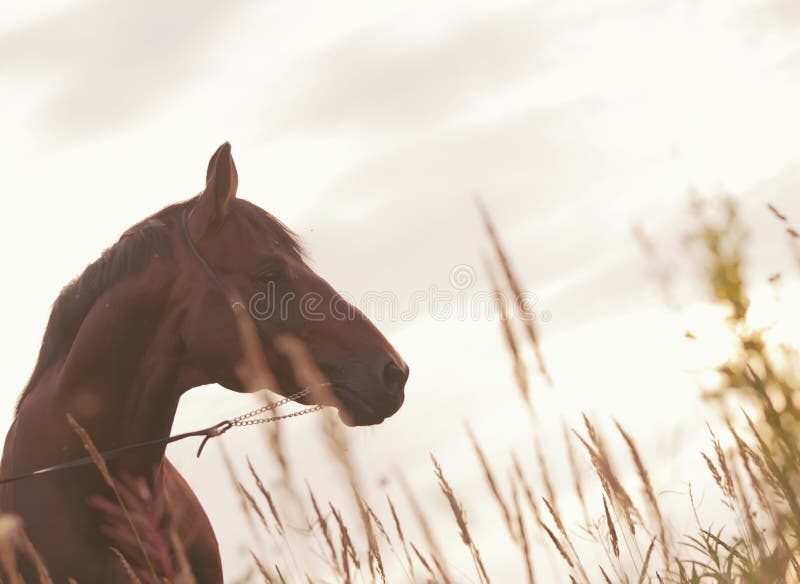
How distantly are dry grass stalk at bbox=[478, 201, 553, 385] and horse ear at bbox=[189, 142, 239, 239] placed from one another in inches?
109

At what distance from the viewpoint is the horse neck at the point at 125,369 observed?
4273 mm

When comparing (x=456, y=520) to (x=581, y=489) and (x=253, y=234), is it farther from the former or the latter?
(x=253, y=234)

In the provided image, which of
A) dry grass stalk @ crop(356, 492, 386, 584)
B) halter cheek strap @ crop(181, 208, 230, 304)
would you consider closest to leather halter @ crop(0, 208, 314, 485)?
halter cheek strap @ crop(181, 208, 230, 304)

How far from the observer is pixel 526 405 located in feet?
7.67

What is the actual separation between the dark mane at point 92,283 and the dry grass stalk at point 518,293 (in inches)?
108

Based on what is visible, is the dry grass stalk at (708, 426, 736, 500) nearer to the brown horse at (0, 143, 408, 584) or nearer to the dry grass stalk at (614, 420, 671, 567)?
the dry grass stalk at (614, 420, 671, 567)

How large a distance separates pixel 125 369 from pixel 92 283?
533mm

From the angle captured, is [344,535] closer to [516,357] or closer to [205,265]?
[516,357]

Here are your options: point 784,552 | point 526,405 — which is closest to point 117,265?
point 526,405

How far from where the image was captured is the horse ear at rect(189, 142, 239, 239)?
184 inches

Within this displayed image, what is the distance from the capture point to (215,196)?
4.68 meters

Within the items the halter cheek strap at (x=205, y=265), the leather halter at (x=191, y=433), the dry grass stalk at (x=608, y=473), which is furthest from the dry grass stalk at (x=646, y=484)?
the halter cheek strap at (x=205, y=265)

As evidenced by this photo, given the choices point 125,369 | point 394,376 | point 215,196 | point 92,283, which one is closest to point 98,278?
point 92,283

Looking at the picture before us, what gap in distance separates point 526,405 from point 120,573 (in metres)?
2.70
